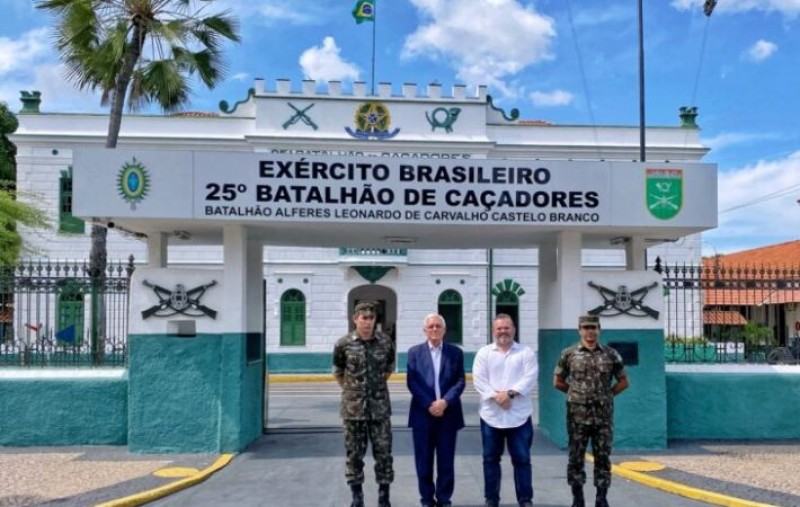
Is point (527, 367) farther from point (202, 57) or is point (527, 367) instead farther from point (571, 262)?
point (202, 57)

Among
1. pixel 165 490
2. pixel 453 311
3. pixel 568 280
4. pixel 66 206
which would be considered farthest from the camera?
pixel 453 311

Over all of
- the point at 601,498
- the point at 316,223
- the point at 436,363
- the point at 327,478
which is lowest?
the point at 327,478

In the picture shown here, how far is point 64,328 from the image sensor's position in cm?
1120

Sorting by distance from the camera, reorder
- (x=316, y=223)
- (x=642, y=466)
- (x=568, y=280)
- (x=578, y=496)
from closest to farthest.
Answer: (x=578, y=496), (x=642, y=466), (x=316, y=223), (x=568, y=280)

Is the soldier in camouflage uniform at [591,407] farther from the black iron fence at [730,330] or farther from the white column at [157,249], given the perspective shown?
the white column at [157,249]

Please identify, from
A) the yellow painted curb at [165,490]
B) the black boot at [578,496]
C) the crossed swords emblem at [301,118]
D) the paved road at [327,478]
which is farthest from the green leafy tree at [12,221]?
the black boot at [578,496]

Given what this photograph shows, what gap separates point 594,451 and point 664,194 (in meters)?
3.99

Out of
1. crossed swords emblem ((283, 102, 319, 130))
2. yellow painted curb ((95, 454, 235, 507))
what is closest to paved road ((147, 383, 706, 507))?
yellow painted curb ((95, 454, 235, 507))

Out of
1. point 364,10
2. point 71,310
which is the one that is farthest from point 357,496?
point 364,10

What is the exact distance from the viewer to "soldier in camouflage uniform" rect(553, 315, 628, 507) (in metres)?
7.01

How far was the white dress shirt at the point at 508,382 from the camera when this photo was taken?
6859 millimetres

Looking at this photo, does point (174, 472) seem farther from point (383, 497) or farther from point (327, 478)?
point (383, 497)

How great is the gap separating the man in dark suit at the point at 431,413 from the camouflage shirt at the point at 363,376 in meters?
0.25

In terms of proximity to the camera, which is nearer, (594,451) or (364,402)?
(364,402)
